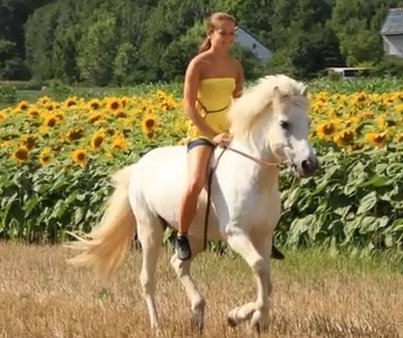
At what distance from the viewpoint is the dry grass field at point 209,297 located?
7.91 meters

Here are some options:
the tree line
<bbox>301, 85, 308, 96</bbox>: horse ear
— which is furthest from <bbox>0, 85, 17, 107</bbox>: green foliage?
the tree line

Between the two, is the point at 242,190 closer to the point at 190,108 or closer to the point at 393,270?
the point at 190,108

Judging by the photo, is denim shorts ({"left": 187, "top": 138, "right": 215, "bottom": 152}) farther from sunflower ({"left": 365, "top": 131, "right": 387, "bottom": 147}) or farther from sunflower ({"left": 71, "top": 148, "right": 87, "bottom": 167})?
sunflower ({"left": 71, "top": 148, "right": 87, "bottom": 167})

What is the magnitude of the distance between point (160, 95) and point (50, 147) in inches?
144

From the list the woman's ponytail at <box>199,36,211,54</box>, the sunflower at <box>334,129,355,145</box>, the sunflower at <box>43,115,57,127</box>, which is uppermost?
the woman's ponytail at <box>199,36,211,54</box>

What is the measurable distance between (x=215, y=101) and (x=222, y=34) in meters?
0.43

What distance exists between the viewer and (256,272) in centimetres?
740

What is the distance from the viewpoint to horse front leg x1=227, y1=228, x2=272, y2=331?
24.3ft

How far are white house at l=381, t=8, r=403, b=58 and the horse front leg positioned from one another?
100789 mm

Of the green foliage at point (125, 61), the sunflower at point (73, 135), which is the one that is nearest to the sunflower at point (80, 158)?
the sunflower at point (73, 135)

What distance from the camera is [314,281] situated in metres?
10.2

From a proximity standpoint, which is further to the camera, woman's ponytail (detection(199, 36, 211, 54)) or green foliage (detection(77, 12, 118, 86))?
green foliage (detection(77, 12, 118, 86))

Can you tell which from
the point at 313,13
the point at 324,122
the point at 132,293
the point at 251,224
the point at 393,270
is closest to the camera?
the point at 251,224

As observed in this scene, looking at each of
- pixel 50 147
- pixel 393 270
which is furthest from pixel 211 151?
pixel 50 147
